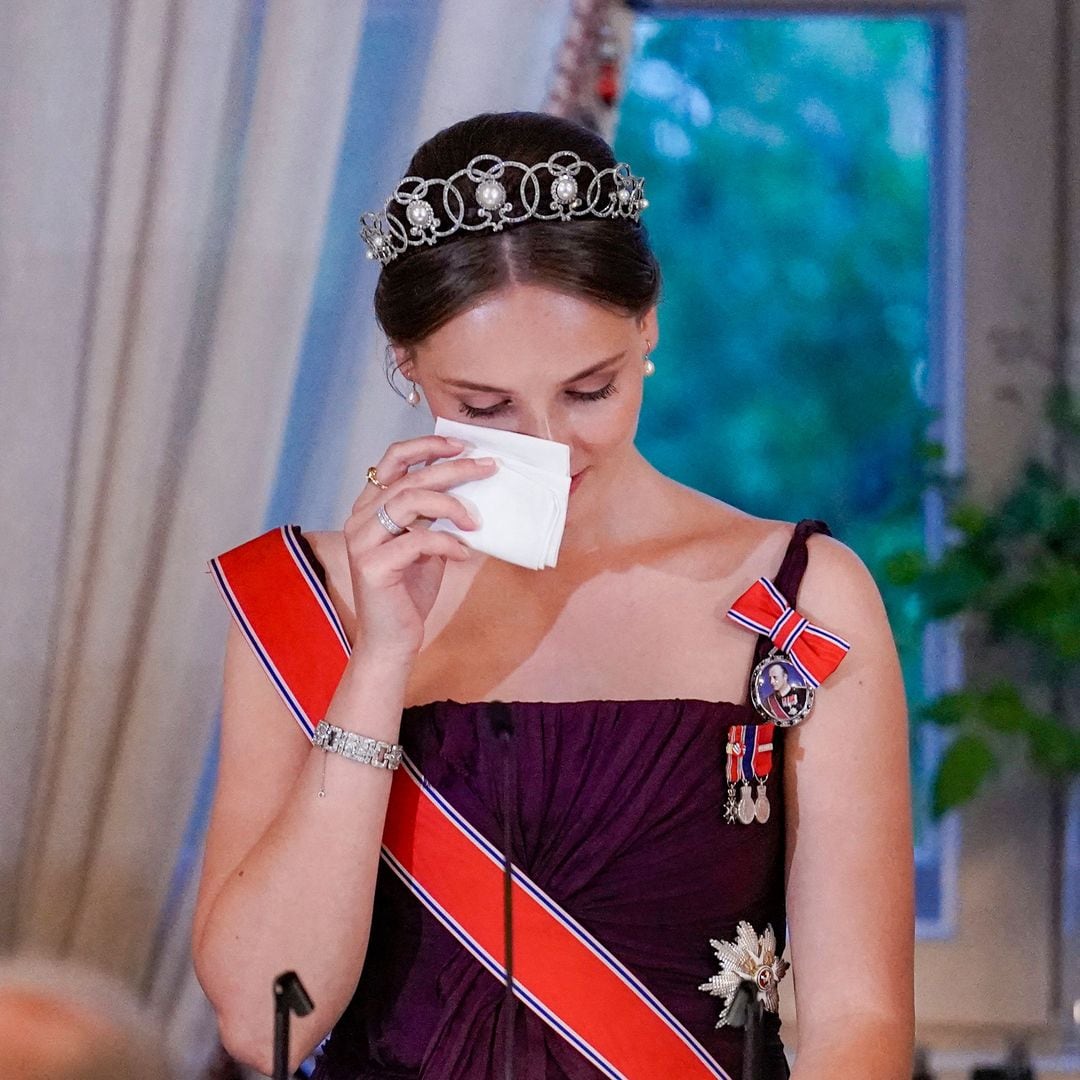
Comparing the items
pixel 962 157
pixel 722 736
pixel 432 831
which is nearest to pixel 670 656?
pixel 722 736

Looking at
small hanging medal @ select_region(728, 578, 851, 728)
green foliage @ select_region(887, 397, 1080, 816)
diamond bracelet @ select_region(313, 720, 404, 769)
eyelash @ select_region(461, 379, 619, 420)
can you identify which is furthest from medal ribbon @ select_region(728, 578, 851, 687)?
green foliage @ select_region(887, 397, 1080, 816)

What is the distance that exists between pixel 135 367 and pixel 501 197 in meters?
0.73

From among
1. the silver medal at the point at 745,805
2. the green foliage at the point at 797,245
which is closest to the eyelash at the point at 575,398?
the silver medal at the point at 745,805

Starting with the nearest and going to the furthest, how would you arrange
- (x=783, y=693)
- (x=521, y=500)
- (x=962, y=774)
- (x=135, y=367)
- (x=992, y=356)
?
(x=521, y=500) < (x=783, y=693) < (x=135, y=367) < (x=962, y=774) < (x=992, y=356)

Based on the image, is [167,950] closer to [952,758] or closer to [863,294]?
[952,758]

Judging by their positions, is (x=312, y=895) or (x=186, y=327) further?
(x=186, y=327)

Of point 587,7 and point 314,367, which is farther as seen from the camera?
point 314,367

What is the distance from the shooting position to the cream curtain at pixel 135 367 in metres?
1.75

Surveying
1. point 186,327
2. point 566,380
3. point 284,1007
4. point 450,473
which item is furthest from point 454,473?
point 186,327

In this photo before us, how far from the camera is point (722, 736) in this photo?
1237 mm

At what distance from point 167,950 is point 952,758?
40.8 inches

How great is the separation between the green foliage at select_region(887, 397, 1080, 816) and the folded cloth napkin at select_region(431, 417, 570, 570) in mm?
951

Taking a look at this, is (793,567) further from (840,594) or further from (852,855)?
(852,855)

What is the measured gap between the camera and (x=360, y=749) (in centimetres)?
117
